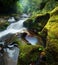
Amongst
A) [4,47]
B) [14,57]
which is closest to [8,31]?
[4,47]

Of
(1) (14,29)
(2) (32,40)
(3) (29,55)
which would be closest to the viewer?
(3) (29,55)

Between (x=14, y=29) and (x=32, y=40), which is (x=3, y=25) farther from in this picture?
(x=32, y=40)

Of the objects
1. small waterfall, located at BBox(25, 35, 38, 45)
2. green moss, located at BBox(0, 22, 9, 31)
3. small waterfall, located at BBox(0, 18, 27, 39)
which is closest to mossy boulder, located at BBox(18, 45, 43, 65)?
small waterfall, located at BBox(25, 35, 38, 45)

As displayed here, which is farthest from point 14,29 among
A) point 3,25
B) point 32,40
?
point 32,40

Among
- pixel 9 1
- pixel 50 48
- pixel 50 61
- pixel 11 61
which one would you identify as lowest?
pixel 11 61

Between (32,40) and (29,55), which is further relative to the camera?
(32,40)

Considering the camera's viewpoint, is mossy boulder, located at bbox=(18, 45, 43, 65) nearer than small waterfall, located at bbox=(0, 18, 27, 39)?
Yes

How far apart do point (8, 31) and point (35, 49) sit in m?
4.99

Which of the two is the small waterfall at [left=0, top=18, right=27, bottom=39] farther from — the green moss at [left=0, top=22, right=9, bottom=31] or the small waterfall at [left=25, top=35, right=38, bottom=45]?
the small waterfall at [left=25, top=35, right=38, bottom=45]

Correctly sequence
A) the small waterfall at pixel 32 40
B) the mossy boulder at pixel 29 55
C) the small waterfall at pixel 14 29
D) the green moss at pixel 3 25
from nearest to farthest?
1. the mossy boulder at pixel 29 55
2. the small waterfall at pixel 32 40
3. the small waterfall at pixel 14 29
4. the green moss at pixel 3 25

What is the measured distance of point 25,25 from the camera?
37.9 ft

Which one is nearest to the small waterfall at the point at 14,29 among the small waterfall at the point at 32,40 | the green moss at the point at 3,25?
the green moss at the point at 3,25

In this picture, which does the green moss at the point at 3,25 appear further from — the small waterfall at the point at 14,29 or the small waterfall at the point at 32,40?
the small waterfall at the point at 32,40

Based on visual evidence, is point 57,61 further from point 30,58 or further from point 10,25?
point 10,25
